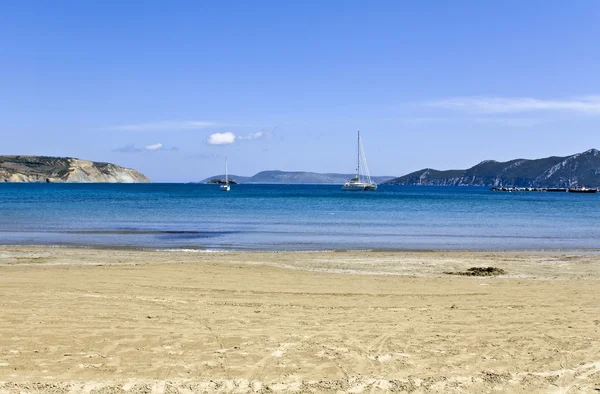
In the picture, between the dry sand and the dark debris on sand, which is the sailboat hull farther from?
the dry sand

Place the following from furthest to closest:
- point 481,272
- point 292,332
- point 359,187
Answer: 1. point 359,187
2. point 481,272
3. point 292,332

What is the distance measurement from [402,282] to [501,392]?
9.13m

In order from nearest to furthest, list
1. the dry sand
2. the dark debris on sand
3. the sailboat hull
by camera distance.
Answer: the dry sand
the dark debris on sand
the sailboat hull

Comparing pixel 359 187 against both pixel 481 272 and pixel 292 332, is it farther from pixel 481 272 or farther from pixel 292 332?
pixel 292 332

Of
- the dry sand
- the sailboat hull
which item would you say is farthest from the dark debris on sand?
the sailboat hull

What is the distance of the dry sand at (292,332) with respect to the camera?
7.61 metres

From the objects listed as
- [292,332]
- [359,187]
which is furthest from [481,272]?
[359,187]

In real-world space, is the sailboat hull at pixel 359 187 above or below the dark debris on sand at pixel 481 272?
above

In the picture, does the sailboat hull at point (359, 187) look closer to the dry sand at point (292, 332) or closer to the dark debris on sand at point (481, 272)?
the dark debris on sand at point (481, 272)

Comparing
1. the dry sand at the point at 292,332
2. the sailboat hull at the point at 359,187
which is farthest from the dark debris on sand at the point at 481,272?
the sailboat hull at the point at 359,187

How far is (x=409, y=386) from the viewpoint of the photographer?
7.44 m

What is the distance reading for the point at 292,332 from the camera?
32.3ft

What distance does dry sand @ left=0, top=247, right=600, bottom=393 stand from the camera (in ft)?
25.0

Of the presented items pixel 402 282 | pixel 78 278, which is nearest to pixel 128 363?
pixel 78 278
